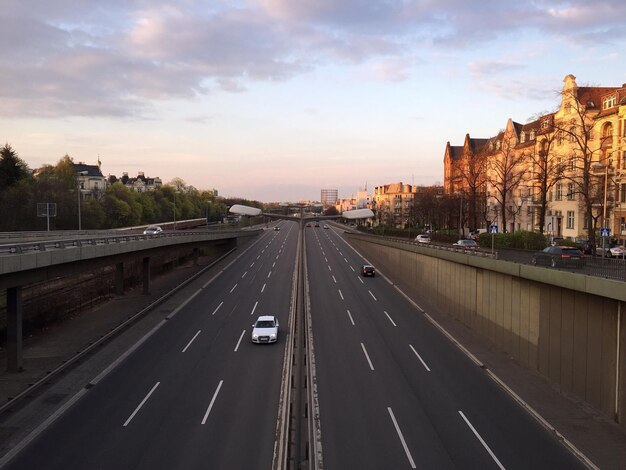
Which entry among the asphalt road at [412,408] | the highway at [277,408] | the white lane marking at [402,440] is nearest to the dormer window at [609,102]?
the highway at [277,408]

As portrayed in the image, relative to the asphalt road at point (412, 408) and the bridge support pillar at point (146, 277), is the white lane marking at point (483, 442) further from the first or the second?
the bridge support pillar at point (146, 277)

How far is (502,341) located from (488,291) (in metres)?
3.55

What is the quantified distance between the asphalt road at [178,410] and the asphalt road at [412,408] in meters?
2.69

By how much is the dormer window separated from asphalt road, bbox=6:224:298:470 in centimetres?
4074

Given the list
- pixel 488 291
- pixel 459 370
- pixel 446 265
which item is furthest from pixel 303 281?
pixel 459 370

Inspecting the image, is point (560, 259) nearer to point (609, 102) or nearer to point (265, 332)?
point (265, 332)

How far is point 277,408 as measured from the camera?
19.2 meters

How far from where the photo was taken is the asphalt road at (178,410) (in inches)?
596

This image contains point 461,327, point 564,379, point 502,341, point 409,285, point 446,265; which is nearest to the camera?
point 564,379

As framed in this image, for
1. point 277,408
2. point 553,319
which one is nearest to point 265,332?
point 277,408

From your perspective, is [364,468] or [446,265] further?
[446,265]

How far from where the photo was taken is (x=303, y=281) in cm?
5309

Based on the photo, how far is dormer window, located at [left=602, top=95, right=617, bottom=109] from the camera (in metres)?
48.8

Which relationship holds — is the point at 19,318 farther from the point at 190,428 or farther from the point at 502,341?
the point at 502,341
